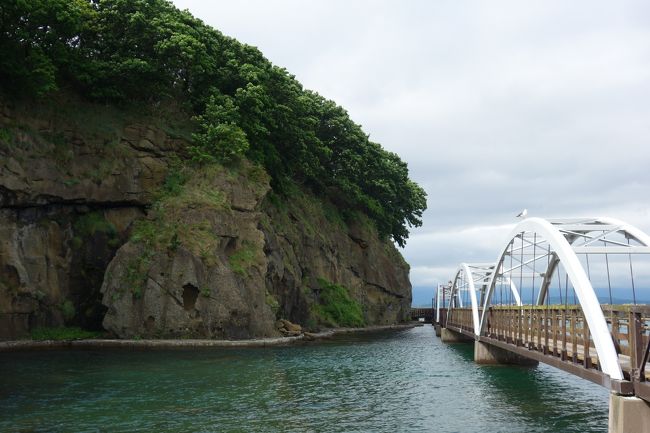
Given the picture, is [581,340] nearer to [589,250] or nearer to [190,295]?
[589,250]

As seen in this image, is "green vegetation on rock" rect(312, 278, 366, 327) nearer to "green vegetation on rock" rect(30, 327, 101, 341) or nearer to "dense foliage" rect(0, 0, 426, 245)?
"dense foliage" rect(0, 0, 426, 245)

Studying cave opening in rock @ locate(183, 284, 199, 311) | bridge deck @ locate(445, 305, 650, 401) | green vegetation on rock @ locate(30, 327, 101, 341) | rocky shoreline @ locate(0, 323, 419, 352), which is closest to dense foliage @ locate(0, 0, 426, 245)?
cave opening in rock @ locate(183, 284, 199, 311)

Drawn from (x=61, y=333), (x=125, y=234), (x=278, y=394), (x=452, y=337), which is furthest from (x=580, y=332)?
(x=452, y=337)

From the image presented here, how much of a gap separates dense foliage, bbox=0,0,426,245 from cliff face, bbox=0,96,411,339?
2186mm

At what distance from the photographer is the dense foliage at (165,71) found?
38812 mm

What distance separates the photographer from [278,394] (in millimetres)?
23031

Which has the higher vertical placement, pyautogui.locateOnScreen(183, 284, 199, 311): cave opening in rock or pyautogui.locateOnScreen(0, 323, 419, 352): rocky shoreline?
pyautogui.locateOnScreen(183, 284, 199, 311): cave opening in rock

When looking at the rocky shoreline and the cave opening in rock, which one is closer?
the rocky shoreline

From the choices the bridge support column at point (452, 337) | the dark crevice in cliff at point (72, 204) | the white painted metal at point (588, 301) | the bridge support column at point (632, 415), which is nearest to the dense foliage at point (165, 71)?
the dark crevice in cliff at point (72, 204)

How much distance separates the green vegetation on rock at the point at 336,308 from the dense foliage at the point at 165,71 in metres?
11.6

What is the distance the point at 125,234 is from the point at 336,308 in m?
24.3

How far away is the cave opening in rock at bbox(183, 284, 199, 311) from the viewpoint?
4034 centimetres

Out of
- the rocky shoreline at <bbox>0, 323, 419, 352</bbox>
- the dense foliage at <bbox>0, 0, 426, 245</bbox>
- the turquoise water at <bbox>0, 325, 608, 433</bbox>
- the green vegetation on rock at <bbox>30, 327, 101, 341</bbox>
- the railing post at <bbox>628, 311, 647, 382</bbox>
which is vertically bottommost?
the turquoise water at <bbox>0, 325, 608, 433</bbox>

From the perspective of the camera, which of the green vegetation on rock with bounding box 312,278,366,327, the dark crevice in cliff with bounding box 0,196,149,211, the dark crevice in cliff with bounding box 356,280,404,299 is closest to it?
the dark crevice in cliff with bounding box 0,196,149,211
